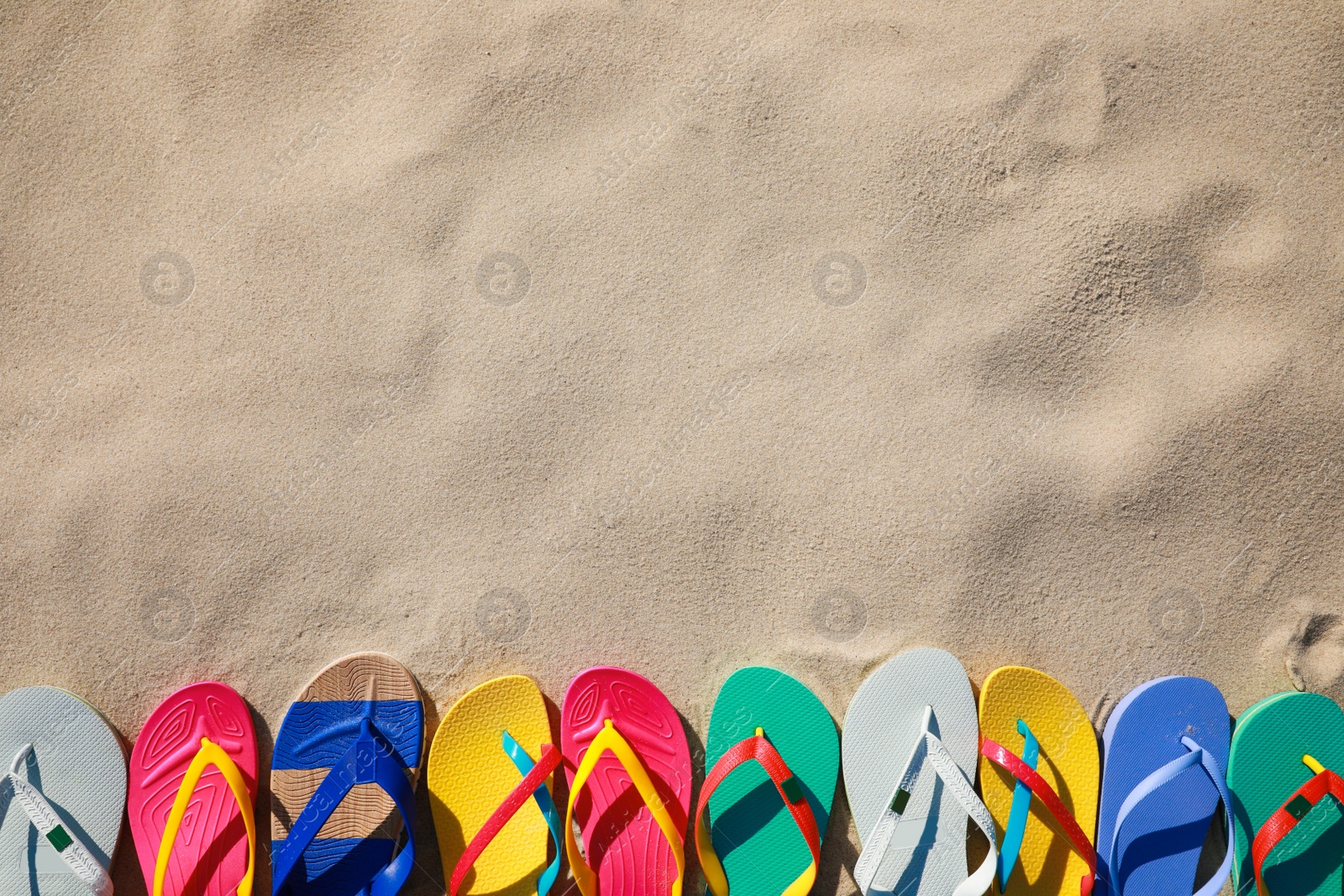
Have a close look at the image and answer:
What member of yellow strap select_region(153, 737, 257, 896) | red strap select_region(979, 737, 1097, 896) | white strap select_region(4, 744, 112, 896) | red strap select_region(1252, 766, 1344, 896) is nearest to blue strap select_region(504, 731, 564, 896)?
yellow strap select_region(153, 737, 257, 896)

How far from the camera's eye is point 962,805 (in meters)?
2.57

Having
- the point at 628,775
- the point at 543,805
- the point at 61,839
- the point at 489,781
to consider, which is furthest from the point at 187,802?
the point at 628,775

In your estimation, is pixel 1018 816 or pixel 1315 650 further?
pixel 1315 650

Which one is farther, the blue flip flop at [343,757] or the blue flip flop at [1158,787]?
the blue flip flop at [1158,787]

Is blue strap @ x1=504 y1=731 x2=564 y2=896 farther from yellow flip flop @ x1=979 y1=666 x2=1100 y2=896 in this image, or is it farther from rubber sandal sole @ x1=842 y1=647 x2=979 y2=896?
yellow flip flop @ x1=979 y1=666 x2=1100 y2=896

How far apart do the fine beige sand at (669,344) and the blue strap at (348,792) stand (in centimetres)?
18

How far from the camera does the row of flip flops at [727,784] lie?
2.50 meters

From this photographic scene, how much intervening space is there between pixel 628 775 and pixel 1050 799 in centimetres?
143

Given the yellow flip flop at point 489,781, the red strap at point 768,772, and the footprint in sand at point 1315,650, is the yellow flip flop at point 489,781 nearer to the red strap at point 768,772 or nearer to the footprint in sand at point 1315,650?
the red strap at point 768,772

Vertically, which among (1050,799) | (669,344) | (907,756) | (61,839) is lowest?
(1050,799)

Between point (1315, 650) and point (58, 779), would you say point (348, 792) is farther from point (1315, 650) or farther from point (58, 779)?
point (1315, 650)

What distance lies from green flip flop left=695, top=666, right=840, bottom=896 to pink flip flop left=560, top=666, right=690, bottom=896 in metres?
0.14

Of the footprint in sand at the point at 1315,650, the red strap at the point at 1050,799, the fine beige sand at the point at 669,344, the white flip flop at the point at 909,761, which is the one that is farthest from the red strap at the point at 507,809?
the footprint in sand at the point at 1315,650

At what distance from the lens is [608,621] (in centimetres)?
263
